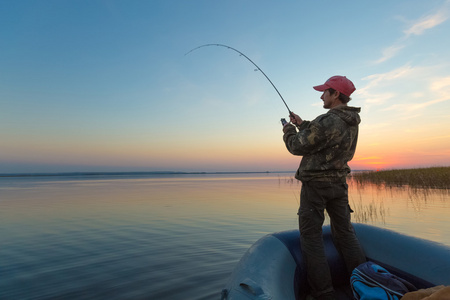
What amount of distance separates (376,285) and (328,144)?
122cm

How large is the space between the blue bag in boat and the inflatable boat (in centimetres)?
42

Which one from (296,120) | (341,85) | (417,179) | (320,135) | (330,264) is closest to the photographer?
(320,135)

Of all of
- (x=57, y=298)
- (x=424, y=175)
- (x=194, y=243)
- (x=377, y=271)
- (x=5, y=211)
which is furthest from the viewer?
(x=424, y=175)

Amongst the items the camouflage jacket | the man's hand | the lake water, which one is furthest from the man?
the lake water

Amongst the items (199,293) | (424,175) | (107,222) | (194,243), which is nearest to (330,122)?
(199,293)

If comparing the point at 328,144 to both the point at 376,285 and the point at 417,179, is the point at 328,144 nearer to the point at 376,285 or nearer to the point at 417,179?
the point at 376,285

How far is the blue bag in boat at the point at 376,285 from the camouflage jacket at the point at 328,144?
0.83 m

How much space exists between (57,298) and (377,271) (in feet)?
12.7

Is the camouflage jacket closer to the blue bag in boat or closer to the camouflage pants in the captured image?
the camouflage pants

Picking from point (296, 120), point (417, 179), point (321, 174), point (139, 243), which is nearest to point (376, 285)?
point (321, 174)

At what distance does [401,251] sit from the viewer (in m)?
2.92

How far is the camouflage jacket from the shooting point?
256 centimetres

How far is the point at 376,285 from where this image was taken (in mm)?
2203

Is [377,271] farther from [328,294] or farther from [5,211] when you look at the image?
[5,211]
